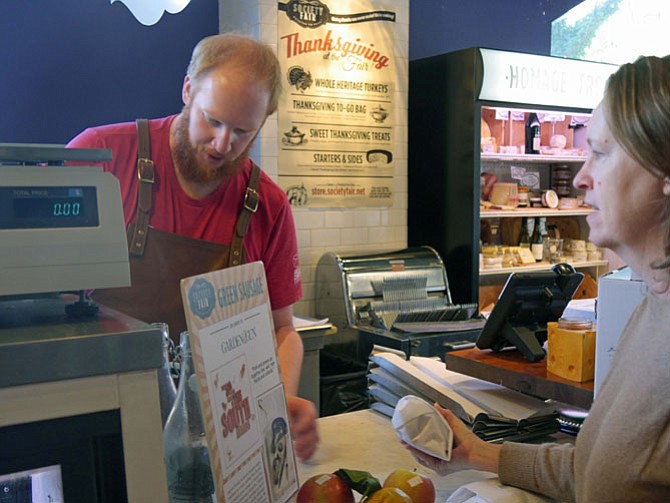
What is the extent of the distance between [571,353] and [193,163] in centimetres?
119

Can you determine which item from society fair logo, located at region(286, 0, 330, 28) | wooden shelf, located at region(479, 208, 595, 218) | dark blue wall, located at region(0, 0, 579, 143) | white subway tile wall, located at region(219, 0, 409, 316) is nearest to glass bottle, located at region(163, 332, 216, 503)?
dark blue wall, located at region(0, 0, 579, 143)

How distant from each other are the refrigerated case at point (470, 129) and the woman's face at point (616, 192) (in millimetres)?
3428

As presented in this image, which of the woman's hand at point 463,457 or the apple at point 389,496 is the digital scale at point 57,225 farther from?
the woman's hand at point 463,457

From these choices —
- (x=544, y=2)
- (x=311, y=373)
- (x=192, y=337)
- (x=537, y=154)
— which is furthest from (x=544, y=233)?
(x=192, y=337)

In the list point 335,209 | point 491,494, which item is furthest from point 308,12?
point 491,494

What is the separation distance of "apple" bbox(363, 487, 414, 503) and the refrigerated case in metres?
3.72

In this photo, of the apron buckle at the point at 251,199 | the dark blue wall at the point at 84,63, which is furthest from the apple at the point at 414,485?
the dark blue wall at the point at 84,63

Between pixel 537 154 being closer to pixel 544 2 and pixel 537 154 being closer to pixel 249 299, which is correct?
pixel 544 2

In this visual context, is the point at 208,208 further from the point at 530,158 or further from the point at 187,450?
the point at 530,158

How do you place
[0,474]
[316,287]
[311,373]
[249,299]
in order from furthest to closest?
1. [316,287]
2. [311,373]
3. [249,299]
4. [0,474]

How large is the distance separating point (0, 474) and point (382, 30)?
4454mm

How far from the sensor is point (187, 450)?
1.17 m

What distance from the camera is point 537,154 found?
5465 millimetres

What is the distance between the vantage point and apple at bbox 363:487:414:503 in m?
1.21
